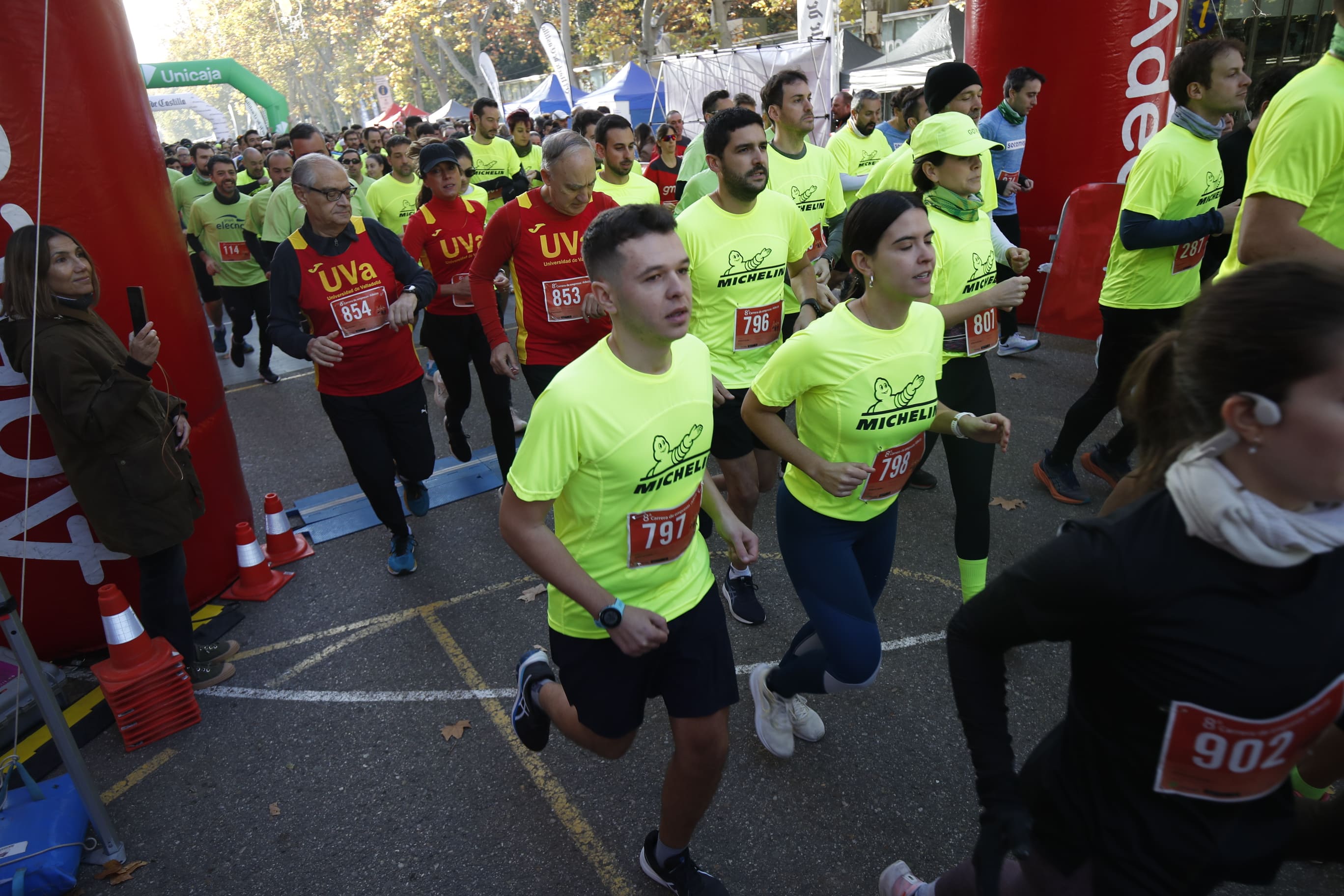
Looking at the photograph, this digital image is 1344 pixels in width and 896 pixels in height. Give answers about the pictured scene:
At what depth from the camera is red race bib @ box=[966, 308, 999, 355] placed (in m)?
3.66

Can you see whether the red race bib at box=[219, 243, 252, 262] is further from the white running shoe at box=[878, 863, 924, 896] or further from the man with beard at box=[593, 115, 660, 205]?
the white running shoe at box=[878, 863, 924, 896]

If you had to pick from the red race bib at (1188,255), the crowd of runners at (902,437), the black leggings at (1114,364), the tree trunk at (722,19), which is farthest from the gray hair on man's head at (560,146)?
the tree trunk at (722,19)

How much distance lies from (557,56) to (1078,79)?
22.9 meters

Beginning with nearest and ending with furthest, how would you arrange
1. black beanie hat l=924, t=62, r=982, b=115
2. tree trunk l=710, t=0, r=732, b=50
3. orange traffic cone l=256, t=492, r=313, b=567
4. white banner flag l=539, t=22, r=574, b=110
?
orange traffic cone l=256, t=492, r=313, b=567
black beanie hat l=924, t=62, r=982, b=115
white banner flag l=539, t=22, r=574, b=110
tree trunk l=710, t=0, r=732, b=50

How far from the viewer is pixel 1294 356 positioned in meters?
1.24

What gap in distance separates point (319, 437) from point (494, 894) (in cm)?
548

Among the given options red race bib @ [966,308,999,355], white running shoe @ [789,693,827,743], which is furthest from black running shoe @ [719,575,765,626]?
red race bib @ [966,308,999,355]

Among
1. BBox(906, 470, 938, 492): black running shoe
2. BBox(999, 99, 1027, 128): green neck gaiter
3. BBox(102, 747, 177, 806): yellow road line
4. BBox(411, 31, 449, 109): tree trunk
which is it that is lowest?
BBox(906, 470, 938, 492): black running shoe

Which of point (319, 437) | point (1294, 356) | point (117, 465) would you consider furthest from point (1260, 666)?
point (319, 437)

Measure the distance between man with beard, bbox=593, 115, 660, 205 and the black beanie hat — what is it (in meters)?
1.96

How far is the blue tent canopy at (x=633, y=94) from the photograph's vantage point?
937 inches

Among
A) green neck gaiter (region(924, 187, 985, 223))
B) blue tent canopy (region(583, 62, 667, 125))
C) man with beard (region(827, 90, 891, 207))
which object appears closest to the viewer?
green neck gaiter (region(924, 187, 985, 223))

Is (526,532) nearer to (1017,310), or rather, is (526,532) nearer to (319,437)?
(319,437)

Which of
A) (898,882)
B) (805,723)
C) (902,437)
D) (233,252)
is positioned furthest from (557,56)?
(898,882)
